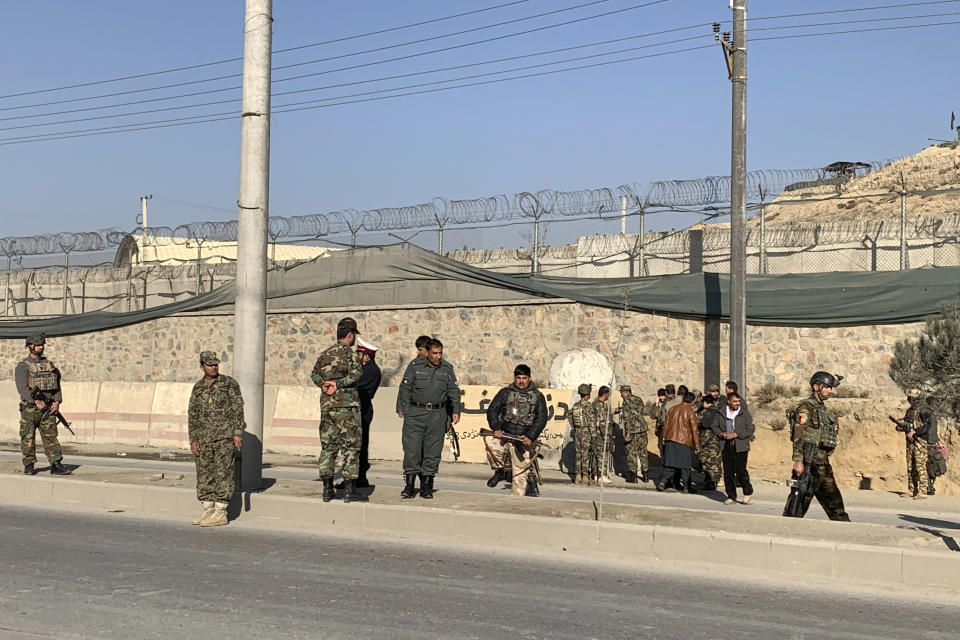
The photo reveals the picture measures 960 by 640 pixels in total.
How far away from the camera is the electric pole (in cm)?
1652

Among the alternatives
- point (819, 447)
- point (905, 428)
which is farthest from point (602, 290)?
point (819, 447)

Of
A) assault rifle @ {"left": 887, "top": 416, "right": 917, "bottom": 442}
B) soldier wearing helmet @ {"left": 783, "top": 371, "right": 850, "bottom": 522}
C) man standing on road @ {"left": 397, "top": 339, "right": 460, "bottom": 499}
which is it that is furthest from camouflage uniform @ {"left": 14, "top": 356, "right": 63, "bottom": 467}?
assault rifle @ {"left": 887, "top": 416, "right": 917, "bottom": 442}

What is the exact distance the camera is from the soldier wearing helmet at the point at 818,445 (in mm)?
9023

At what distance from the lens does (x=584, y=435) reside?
1522 cm

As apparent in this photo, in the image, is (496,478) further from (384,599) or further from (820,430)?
(384,599)

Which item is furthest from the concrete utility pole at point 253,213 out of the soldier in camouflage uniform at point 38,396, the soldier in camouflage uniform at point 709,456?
the soldier in camouflage uniform at point 709,456

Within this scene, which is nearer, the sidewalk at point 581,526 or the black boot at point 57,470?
the sidewalk at point 581,526

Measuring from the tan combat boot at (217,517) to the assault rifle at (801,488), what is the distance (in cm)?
524

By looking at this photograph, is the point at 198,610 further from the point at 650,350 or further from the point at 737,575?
the point at 650,350

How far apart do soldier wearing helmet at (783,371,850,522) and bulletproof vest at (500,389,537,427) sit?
3.25 metres

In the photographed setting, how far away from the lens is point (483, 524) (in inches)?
342

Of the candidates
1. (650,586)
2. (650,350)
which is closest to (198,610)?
(650,586)

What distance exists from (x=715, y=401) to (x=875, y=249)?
20.5 ft

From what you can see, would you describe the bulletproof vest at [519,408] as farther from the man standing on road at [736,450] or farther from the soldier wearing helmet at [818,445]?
the soldier wearing helmet at [818,445]
